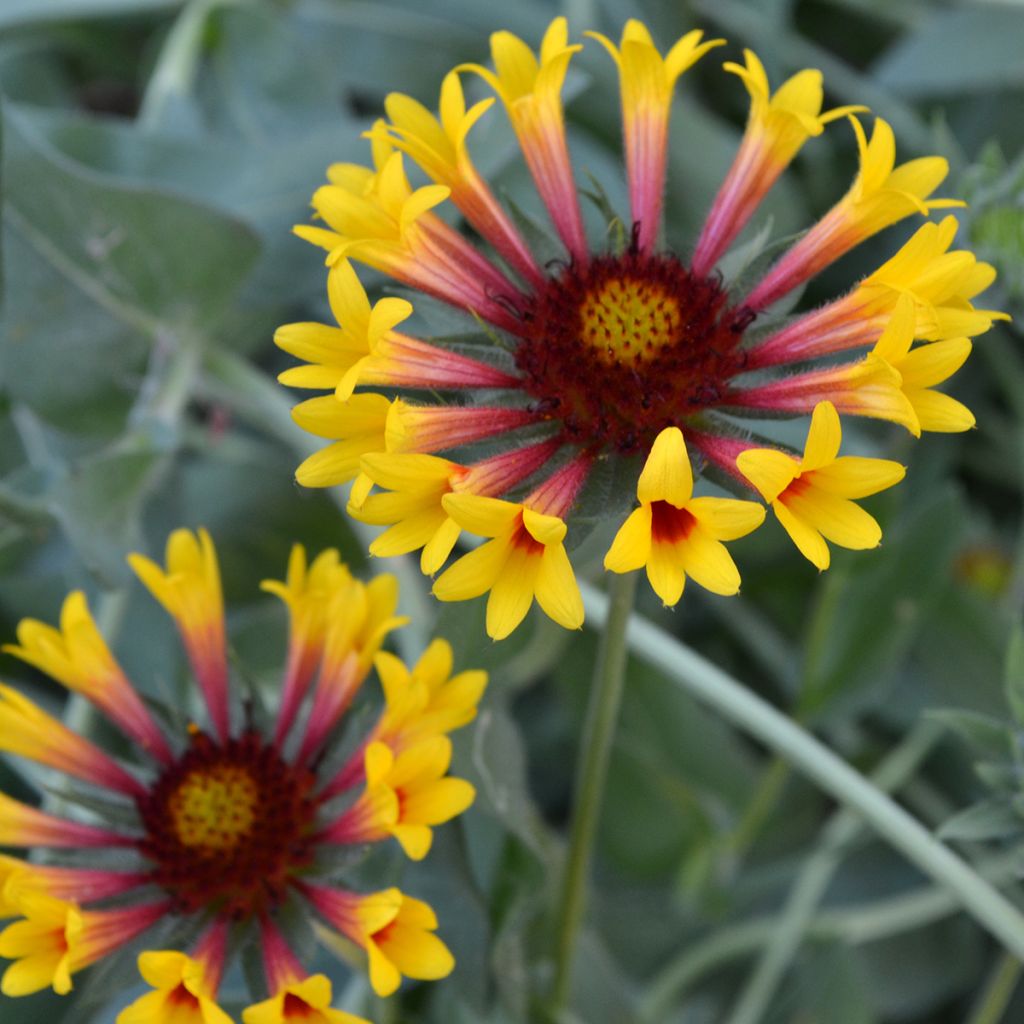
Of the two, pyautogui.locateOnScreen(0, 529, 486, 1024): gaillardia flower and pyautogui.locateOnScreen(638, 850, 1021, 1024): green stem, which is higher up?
pyautogui.locateOnScreen(0, 529, 486, 1024): gaillardia flower

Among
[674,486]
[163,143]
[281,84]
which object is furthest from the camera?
[281,84]

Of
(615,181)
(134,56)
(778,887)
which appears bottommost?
(778,887)

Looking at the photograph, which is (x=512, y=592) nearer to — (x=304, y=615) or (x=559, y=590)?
(x=559, y=590)

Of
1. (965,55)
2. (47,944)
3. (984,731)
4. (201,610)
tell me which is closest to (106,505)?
(201,610)

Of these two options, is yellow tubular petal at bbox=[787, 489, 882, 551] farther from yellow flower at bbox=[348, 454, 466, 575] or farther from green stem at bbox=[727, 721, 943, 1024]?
green stem at bbox=[727, 721, 943, 1024]

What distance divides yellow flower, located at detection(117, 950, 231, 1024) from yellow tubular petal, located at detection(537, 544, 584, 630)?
211mm

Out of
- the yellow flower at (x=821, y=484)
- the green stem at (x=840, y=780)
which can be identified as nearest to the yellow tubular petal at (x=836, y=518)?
the yellow flower at (x=821, y=484)

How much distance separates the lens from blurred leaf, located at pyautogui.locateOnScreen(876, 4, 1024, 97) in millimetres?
941

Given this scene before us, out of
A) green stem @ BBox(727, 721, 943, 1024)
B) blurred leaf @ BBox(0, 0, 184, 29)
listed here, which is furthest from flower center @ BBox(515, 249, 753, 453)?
blurred leaf @ BBox(0, 0, 184, 29)

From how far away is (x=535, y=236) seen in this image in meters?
0.61

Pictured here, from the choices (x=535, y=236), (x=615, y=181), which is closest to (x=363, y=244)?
(x=535, y=236)

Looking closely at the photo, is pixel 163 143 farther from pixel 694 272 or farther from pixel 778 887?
pixel 778 887

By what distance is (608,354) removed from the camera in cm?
57

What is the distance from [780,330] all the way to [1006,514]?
58 cm
